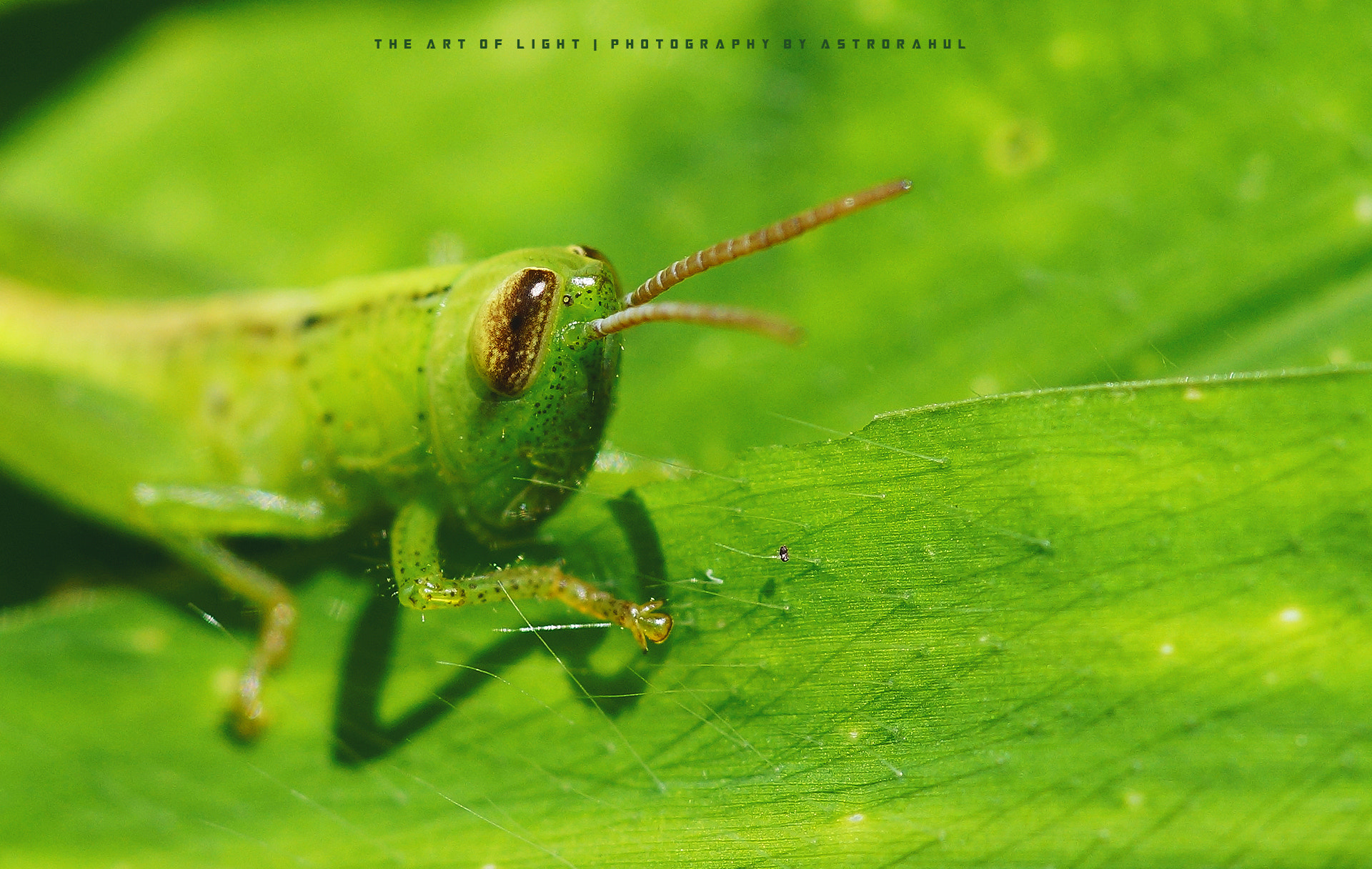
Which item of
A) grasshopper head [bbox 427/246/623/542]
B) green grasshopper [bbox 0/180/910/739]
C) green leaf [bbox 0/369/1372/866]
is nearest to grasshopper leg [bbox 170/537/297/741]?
green grasshopper [bbox 0/180/910/739]

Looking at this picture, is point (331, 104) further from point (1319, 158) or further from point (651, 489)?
point (1319, 158)

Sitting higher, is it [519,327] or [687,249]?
[687,249]

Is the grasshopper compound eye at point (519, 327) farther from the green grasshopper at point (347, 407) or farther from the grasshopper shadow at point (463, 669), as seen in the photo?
the grasshopper shadow at point (463, 669)

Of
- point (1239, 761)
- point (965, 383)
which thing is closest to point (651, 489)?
point (1239, 761)

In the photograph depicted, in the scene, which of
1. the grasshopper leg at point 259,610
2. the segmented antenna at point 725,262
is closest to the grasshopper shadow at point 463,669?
the grasshopper leg at point 259,610

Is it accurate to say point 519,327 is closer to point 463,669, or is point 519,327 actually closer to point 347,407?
point 463,669

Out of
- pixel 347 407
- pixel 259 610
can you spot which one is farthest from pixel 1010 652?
pixel 347 407

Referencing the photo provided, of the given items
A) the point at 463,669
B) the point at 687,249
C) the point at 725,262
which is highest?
the point at 687,249
